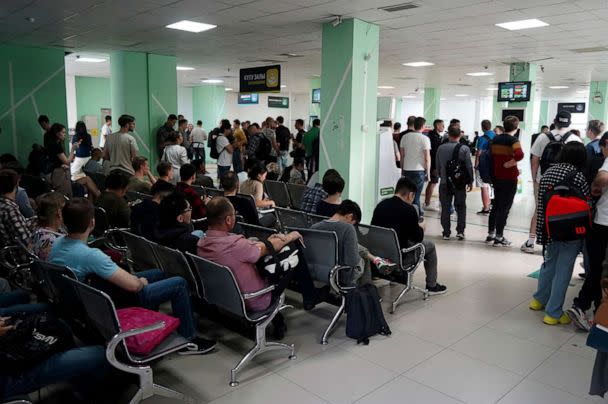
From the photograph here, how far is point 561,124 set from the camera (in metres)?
7.20

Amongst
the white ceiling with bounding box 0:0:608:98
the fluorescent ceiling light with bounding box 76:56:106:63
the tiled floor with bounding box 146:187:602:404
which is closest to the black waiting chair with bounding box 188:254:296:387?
the tiled floor with bounding box 146:187:602:404

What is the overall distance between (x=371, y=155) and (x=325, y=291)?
4.12 meters

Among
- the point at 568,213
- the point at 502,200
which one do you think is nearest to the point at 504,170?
the point at 502,200

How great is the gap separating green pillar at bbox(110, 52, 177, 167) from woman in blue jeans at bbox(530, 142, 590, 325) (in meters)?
8.85

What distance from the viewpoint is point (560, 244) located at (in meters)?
4.34

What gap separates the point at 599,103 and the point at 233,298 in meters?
18.0

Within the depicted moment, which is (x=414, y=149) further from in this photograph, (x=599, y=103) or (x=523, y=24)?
(x=599, y=103)

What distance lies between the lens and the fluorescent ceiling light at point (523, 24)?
715cm

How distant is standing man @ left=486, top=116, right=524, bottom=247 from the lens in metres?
6.86

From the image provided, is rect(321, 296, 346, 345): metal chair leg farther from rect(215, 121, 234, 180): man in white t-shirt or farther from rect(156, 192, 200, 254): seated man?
rect(215, 121, 234, 180): man in white t-shirt

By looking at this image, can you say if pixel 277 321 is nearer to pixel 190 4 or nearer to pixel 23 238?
pixel 23 238

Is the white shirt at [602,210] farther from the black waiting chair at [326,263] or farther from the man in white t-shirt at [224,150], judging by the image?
the man in white t-shirt at [224,150]

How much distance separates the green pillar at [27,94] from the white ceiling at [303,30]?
23.7 inches

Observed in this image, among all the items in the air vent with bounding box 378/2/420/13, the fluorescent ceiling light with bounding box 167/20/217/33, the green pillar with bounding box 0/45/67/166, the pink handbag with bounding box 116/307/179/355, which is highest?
the fluorescent ceiling light with bounding box 167/20/217/33
